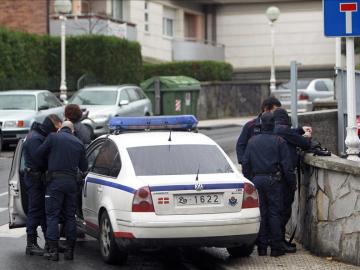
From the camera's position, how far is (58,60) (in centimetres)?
3384

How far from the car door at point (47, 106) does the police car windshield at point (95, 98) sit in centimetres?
72

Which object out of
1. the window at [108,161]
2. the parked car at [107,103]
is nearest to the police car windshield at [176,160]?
the window at [108,161]

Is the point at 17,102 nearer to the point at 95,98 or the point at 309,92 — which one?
the point at 95,98

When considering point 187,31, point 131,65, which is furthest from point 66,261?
point 187,31

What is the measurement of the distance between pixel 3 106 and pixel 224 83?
18.7 metres

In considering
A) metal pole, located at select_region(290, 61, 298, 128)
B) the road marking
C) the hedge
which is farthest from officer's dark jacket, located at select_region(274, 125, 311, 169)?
the hedge

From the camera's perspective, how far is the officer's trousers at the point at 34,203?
10.1 m

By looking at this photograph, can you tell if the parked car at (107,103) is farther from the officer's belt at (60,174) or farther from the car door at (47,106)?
the officer's belt at (60,174)

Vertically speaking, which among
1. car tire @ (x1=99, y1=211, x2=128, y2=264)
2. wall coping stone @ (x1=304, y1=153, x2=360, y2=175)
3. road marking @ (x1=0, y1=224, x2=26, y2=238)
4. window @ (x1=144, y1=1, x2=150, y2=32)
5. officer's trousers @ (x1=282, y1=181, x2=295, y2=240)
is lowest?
road marking @ (x1=0, y1=224, x2=26, y2=238)

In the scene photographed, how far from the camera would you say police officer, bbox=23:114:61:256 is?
10031mm

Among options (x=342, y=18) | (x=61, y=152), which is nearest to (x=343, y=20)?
(x=342, y=18)

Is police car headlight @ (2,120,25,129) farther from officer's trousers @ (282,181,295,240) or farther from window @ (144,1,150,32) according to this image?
window @ (144,1,150,32)

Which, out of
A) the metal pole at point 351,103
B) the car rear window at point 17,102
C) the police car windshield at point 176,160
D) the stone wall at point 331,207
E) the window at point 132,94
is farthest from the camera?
the window at point 132,94

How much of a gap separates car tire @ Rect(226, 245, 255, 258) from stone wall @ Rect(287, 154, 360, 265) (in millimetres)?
771
